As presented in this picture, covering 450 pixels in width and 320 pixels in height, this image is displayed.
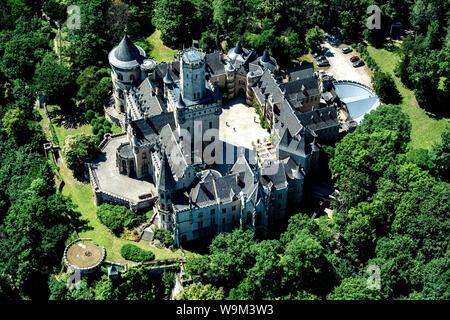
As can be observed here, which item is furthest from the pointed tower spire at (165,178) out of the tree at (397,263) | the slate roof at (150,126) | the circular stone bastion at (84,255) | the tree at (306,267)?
the tree at (397,263)

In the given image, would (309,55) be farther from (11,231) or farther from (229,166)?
(11,231)

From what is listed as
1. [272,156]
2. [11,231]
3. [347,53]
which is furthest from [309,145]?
[11,231]

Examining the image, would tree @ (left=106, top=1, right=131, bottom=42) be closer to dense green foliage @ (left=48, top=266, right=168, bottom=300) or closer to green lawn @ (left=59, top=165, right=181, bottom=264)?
green lawn @ (left=59, top=165, right=181, bottom=264)

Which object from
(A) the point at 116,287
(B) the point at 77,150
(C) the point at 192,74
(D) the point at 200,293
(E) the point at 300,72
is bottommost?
(A) the point at 116,287

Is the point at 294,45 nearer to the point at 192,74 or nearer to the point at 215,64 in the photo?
the point at 215,64

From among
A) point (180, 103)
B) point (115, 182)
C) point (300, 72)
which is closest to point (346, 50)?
point (300, 72)

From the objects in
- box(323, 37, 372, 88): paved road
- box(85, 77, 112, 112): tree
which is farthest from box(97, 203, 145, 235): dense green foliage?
box(323, 37, 372, 88): paved road
